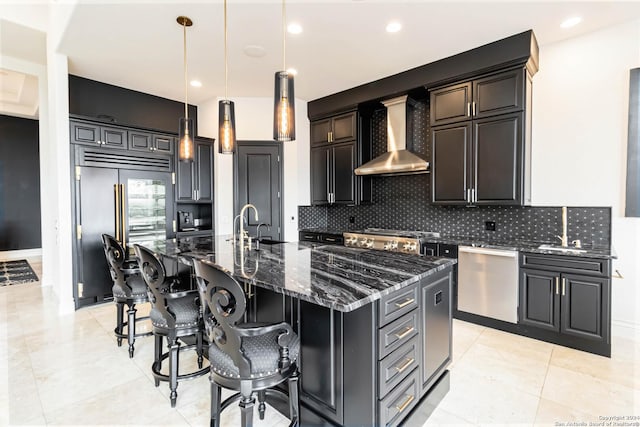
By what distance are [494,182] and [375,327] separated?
2708mm

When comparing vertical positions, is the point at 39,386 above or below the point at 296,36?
below

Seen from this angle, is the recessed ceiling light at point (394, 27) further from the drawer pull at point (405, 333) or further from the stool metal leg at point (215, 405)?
the stool metal leg at point (215, 405)

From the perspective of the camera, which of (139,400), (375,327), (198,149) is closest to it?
(375,327)

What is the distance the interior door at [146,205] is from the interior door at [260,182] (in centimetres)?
103

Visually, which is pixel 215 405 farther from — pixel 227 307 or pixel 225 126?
pixel 225 126

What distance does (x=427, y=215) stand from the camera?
4328mm

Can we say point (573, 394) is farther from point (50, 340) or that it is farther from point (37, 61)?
point (37, 61)

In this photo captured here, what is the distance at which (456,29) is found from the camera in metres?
3.03

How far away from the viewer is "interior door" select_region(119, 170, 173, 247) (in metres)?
4.23

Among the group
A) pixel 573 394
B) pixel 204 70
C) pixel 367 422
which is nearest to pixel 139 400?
pixel 367 422

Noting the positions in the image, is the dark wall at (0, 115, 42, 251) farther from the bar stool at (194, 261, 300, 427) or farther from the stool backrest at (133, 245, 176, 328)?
the bar stool at (194, 261, 300, 427)

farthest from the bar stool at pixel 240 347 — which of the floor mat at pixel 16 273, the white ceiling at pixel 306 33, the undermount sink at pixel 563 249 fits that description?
the floor mat at pixel 16 273

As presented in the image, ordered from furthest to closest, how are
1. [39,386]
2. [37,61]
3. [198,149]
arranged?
[198,149]
[37,61]
[39,386]

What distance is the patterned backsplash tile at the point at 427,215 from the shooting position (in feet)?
10.6
